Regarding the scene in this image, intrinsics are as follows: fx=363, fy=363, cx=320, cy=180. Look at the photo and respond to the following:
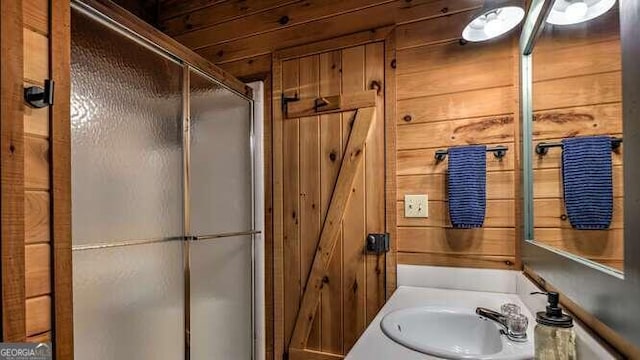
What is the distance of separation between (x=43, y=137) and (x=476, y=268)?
1699 millimetres

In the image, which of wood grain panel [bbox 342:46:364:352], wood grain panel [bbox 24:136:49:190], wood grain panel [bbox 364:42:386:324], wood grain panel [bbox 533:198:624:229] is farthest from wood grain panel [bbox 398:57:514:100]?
wood grain panel [bbox 24:136:49:190]

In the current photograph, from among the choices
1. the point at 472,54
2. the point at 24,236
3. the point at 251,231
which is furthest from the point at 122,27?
the point at 472,54

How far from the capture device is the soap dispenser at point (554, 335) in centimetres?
72

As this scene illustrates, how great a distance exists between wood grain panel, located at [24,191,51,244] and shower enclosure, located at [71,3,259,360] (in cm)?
36

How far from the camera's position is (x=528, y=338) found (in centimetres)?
101

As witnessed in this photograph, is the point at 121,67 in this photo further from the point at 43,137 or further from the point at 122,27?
the point at 43,137

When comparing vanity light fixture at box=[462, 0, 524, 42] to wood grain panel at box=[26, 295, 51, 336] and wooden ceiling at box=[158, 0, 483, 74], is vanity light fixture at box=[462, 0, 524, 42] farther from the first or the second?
wood grain panel at box=[26, 295, 51, 336]

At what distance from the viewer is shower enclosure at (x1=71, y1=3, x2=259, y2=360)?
1.36 metres

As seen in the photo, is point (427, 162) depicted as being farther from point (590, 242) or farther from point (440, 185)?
point (590, 242)

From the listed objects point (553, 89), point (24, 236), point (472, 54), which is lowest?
point (24, 236)

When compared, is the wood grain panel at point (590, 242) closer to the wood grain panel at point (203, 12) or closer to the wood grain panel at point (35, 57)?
the wood grain panel at point (35, 57)

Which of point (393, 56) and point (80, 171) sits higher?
point (393, 56)

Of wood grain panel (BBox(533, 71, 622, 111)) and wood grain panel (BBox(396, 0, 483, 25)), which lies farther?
A: wood grain panel (BBox(396, 0, 483, 25))

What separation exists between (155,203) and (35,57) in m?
0.80
